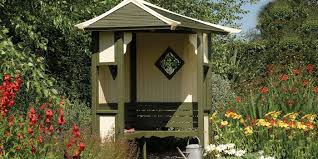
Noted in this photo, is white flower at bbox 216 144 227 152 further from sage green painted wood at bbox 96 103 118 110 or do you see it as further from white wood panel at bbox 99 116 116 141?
sage green painted wood at bbox 96 103 118 110

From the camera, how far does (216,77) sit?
13.5 metres

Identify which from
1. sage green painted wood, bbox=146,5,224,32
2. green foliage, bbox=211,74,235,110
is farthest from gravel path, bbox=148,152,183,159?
green foliage, bbox=211,74,235,110

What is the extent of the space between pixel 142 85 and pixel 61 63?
2870mm

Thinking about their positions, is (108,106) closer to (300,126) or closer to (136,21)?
(136,21)

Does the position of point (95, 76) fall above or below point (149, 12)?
A: below

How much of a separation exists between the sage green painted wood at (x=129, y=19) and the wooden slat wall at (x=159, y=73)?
5.27 ft

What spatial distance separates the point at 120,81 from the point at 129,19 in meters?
0.91

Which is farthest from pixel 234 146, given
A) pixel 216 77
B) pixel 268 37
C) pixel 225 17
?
pixel 268 37

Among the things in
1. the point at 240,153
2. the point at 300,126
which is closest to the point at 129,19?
the point at 240,153

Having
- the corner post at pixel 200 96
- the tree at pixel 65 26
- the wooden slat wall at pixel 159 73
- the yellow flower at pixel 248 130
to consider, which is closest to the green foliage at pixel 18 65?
the tree at pixel 65 26

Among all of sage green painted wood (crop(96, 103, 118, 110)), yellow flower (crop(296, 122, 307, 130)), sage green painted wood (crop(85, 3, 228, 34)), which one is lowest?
yellow flower (crop(296, 122, 307, 130))

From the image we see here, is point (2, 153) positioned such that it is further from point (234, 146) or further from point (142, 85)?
point (142, 85)

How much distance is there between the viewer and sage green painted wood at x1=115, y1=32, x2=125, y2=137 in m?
8.20

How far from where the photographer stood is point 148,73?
10.4 meters
